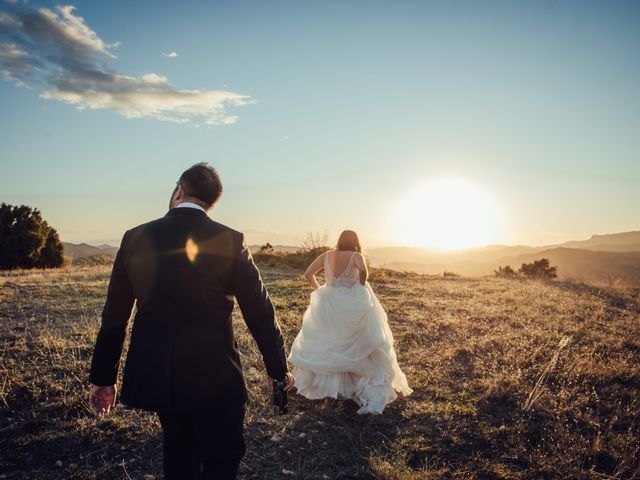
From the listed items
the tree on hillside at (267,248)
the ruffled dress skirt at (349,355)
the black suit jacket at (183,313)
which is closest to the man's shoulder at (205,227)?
the black suit jacket at (183,313)

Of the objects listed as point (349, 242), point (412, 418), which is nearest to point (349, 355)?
point (412, 418)

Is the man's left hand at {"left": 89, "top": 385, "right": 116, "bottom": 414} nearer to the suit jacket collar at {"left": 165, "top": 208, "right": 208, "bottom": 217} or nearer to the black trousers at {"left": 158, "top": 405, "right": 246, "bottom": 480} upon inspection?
the black trousers at {"left": 158, "top": 405, "right": 246, "bottom": 480}

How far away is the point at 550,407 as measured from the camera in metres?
5.99

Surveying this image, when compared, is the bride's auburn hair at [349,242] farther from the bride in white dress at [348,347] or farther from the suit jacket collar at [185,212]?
the suit jacket collar at [185,212]

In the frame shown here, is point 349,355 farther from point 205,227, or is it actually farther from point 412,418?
point 205,227

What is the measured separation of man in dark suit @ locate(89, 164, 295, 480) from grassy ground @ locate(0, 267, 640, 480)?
1907 mm

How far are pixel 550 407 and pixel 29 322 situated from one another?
34.5 ft

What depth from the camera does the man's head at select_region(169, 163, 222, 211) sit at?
9.46 ft

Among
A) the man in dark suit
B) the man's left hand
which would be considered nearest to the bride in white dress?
the man in dark suit

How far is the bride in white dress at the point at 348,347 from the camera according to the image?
6008 mm

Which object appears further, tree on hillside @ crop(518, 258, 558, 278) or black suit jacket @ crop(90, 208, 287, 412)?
tree on hillside @ crop(518, 258, 558, 278)

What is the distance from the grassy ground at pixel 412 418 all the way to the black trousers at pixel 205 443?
5.47ft

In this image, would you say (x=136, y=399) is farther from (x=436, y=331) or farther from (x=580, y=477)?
(x=436, y=331)

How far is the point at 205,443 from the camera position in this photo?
108 inches
